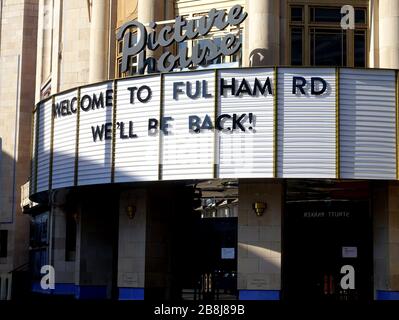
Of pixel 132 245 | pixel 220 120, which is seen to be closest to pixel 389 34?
pixel 220 120

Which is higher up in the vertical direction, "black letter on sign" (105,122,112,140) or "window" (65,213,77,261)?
"black letter on sign" (105,122,112,140)

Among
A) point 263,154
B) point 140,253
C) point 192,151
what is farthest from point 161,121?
point 140,253

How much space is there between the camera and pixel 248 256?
27188 millimetres

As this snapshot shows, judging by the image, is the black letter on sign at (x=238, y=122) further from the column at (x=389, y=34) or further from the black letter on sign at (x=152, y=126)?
the column at (x=389, y=34)

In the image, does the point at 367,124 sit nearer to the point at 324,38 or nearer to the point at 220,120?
the point at 220,120

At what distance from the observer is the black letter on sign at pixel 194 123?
26.1 m

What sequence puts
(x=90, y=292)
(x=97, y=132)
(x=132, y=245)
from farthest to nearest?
(x=90, y=292) < (x=132, y=245) < (x=97, y=132)

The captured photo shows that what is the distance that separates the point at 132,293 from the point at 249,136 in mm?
7729

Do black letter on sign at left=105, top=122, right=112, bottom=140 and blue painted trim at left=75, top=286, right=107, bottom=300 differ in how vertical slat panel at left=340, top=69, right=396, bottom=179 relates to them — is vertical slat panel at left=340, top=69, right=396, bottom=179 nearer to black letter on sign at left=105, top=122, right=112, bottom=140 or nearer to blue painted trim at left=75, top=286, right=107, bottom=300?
black letter on sign at left=105, top=122, right=112, bottom=140

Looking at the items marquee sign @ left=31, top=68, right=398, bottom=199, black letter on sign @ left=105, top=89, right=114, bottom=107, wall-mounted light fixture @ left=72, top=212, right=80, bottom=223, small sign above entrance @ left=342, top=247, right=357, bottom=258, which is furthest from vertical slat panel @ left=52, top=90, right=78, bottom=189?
small sign above entrance @ left=342, top=247, right=357, bottom=258

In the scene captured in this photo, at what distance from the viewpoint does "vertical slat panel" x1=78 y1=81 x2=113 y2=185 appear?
91.0 ft

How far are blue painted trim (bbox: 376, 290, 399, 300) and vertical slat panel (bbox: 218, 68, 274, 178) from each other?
18.5 feet

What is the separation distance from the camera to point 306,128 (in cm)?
2531

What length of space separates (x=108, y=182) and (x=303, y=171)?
6142 mm
